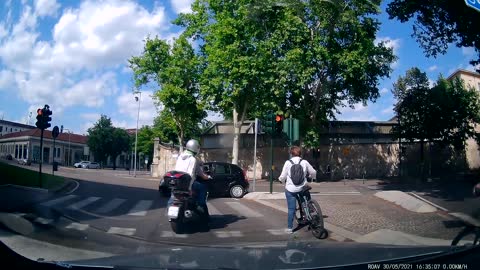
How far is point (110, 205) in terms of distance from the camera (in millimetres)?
8156

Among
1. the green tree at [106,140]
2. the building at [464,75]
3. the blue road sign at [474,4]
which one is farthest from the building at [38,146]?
the building at [464,75]

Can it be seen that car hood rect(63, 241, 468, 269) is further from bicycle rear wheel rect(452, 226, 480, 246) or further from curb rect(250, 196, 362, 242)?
curb rect(250, 196, 362, 242)

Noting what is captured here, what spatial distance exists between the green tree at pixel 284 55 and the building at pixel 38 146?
816 cm

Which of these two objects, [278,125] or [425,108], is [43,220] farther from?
[278,125]

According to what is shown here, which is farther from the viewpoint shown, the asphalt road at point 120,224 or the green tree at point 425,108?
the green tree at point 425,108

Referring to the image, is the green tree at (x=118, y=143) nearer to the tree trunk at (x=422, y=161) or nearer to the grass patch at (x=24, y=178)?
the grass patch at (x=24, y=178)

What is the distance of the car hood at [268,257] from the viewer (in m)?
3.42

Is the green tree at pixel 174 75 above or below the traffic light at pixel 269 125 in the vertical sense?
above

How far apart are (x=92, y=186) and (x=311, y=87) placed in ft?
45.7

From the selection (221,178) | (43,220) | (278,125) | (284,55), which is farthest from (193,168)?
(284,55)

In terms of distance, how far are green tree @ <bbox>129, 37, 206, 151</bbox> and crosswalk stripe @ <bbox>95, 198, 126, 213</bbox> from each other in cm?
2192

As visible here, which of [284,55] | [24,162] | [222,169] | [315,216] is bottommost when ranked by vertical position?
[315,216]

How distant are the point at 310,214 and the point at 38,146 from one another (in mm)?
4636

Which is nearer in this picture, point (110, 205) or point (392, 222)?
point (392, 222)
